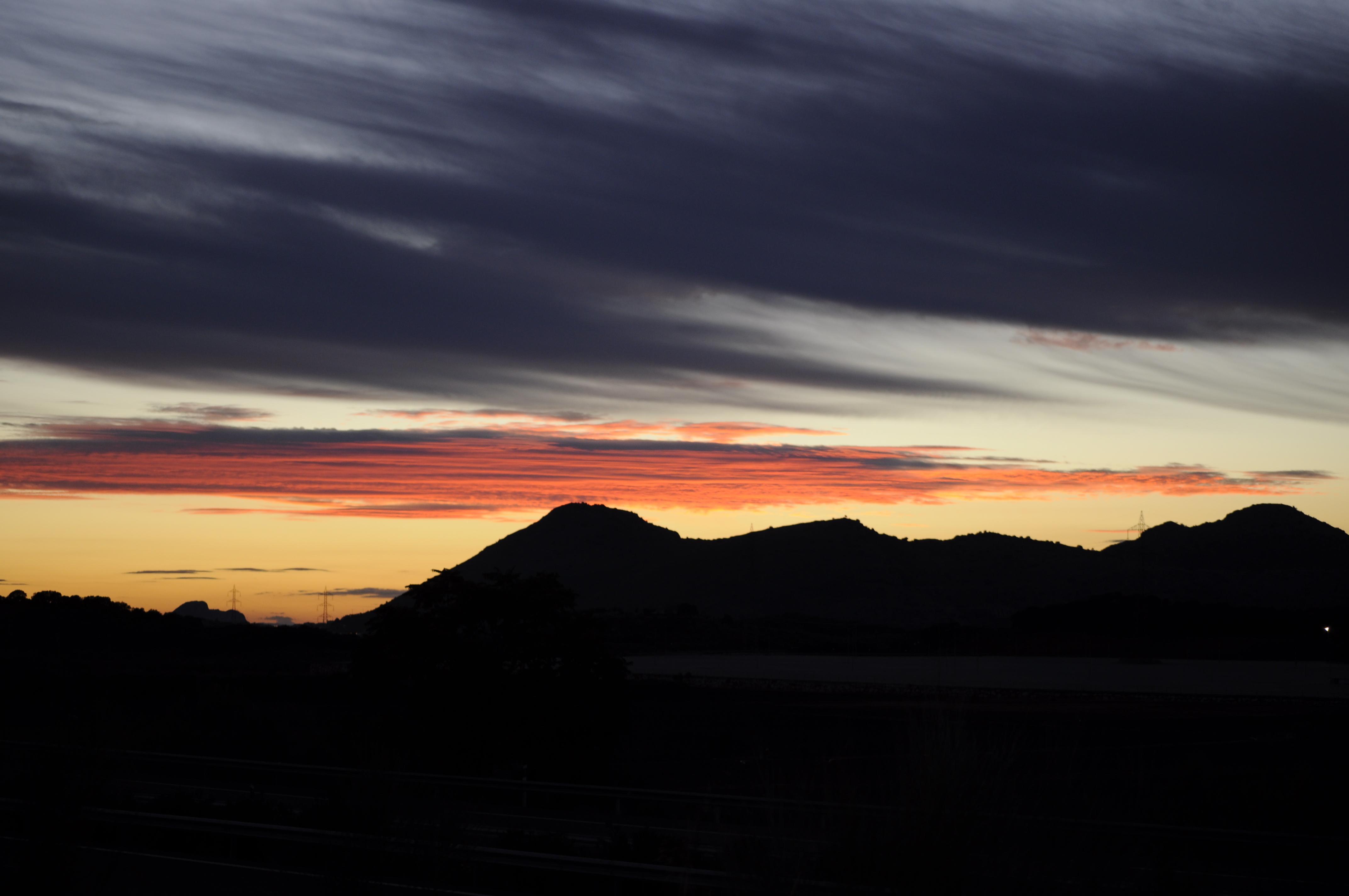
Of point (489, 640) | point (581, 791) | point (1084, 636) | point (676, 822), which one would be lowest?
point (1084, 636)

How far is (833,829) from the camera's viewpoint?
7129 mm

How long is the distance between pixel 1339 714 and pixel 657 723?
3536cm

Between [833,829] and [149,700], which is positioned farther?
[149,700]

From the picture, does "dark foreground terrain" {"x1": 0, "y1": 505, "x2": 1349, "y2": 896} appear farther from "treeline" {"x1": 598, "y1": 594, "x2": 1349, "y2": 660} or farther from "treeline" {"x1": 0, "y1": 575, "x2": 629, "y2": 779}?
"treeline" {"x1": 598, "y1": 594, "x2": 1349, "y2": 660}

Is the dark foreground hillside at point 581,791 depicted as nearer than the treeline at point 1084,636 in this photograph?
Yes

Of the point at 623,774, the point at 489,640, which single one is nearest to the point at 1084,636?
the point at 623,774

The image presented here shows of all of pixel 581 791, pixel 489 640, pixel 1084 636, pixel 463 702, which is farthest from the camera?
pixel 1084 636

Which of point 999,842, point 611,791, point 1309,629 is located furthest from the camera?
point 1309,629

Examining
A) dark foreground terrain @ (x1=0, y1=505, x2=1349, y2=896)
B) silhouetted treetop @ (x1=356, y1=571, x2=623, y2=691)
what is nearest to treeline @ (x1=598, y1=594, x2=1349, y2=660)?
dark foreground terrain @ (x1=0, y1=505, x2=1349, y2=896)

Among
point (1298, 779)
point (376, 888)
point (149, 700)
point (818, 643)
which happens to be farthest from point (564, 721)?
point (818, 643)

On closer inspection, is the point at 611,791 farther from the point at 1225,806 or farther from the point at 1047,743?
the point at 1225,806

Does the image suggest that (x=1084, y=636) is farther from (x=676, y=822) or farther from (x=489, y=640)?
(x=676, y=822)

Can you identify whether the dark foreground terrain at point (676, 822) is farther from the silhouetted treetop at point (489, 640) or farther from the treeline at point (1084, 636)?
the treeline at point (1084, 636)

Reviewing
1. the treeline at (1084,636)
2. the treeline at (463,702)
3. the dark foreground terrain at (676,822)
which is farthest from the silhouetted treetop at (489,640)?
the treeline at (1084,636)
